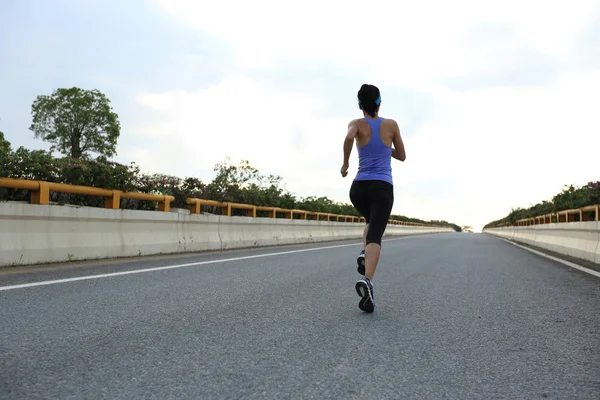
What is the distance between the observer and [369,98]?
536 centimetres

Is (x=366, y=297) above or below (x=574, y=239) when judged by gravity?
below

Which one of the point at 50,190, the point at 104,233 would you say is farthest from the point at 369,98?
the point at 104,233

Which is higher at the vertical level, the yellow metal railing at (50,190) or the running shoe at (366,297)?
the yellow metal railing at (50,190)

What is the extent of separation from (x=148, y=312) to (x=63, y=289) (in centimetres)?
181

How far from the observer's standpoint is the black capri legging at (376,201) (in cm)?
520

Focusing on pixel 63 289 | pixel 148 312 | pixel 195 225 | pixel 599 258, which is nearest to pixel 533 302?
pixel 148 312

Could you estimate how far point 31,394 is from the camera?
99.4 inches

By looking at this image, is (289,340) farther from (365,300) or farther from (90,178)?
(90,178)

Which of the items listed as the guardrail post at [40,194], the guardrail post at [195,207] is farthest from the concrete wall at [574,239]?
the guardrail post at [40,194]

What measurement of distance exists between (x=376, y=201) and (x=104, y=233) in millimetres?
6595

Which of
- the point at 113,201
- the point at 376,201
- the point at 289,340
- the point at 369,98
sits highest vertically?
the point at 369,98

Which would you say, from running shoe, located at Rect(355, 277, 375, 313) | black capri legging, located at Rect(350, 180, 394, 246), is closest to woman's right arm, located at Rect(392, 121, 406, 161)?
black capri legging, located at Rect(350, 180, 394, 246)

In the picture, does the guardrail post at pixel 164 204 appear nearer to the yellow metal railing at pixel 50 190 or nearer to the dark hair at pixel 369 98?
the yellow metal railing at pixel 50 190

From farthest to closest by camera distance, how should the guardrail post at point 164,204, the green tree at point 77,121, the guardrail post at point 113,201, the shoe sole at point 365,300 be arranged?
1. the green tree at point 77,121
2. the guardrail post at point 164,204
3. the guardrail post at point 113,201
4. the shoe sole at point 365,300
